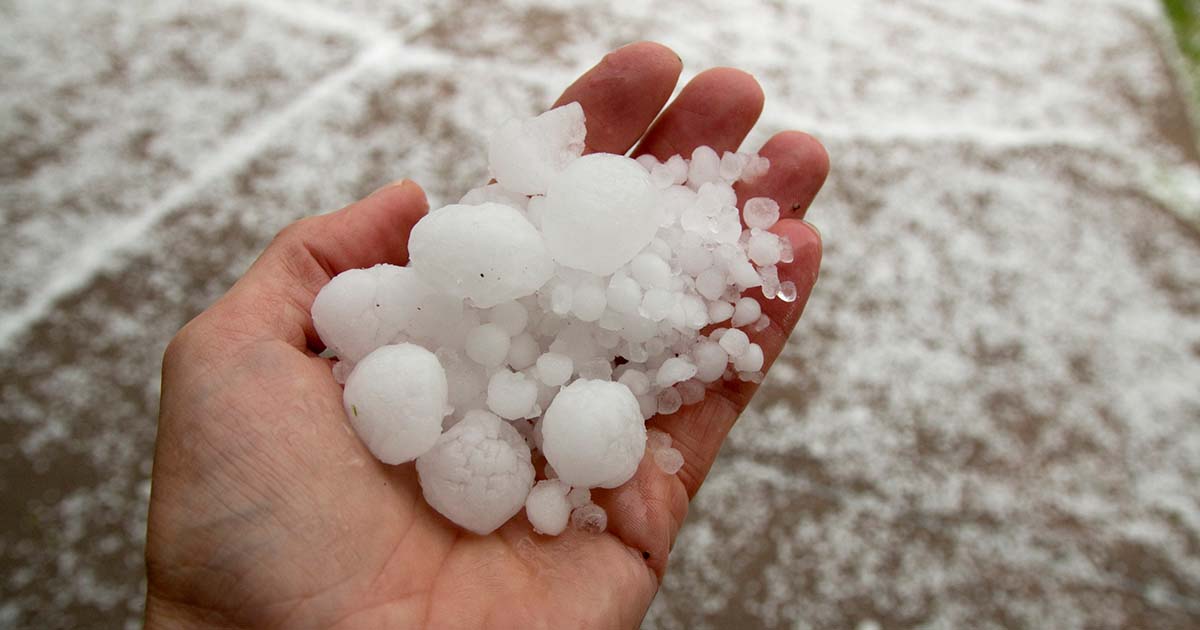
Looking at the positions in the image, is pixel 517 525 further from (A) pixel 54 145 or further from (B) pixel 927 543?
(A) pixel 54 145

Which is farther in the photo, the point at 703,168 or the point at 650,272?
the point at 703,168

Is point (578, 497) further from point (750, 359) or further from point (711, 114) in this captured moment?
point (711, 114)

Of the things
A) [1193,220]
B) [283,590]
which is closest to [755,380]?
[283,590]

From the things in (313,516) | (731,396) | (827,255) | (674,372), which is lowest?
(827,255)

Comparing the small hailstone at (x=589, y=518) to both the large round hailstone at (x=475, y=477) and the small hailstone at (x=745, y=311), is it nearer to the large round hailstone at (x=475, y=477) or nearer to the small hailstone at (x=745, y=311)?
the large round hailstone at (x=475, y=477)

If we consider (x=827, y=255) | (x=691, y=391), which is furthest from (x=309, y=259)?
(x=827, y=255)

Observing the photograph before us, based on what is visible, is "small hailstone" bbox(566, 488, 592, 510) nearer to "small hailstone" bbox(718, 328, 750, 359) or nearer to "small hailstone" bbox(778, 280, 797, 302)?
"small hailstone" bbox(718, 328, 750, 359)

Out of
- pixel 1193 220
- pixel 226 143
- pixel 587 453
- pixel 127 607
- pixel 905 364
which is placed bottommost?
pixel 1193 220

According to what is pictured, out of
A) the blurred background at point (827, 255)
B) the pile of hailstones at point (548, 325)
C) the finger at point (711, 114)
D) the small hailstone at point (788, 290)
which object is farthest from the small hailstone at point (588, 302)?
the blurred background at point (827, 255)
